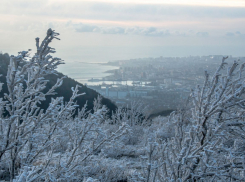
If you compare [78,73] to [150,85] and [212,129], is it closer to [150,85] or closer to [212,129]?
[150,85]

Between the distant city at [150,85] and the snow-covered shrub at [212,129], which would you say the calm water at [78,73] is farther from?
the snow-covered shrub at [212,129]

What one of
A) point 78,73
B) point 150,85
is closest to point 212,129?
point 150,85

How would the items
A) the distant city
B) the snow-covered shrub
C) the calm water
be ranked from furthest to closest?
1. the calm water
2. the distant city
3. the snow-covered shrub

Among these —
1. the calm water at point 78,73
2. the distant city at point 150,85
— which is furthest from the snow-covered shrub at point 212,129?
the calm water at point 78,73

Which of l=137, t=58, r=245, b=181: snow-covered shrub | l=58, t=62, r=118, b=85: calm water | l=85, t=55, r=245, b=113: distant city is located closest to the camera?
l=137, t=58, r=245, b=181: snow-covered shrub

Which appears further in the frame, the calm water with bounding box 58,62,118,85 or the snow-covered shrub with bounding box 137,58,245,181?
the calm water with bounding box 58,62,118,85

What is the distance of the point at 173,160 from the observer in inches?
97.3

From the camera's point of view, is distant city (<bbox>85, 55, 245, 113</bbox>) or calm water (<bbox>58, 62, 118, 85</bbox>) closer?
distant city (<bbox>85, 55, 245, 113</bbox>)

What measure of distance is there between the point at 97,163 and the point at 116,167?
0.44 meters

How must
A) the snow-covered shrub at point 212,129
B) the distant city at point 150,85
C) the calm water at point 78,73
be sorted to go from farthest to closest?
1. the calm water at point 78,73
2. the distant city at point 150,85
3. the snow-covered shrub at point 212,129

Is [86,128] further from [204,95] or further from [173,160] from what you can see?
[204,95]

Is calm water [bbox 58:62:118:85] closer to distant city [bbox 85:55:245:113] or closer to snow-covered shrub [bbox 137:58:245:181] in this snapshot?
distant city [bbox 85:55:245:113]

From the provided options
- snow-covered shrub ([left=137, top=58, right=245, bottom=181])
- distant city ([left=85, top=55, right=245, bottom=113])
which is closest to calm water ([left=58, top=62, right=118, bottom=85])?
distant city ([left=85, top=55, right=245, bottom=113])

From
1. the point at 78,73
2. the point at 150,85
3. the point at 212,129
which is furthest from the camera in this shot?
the point at 150,85
